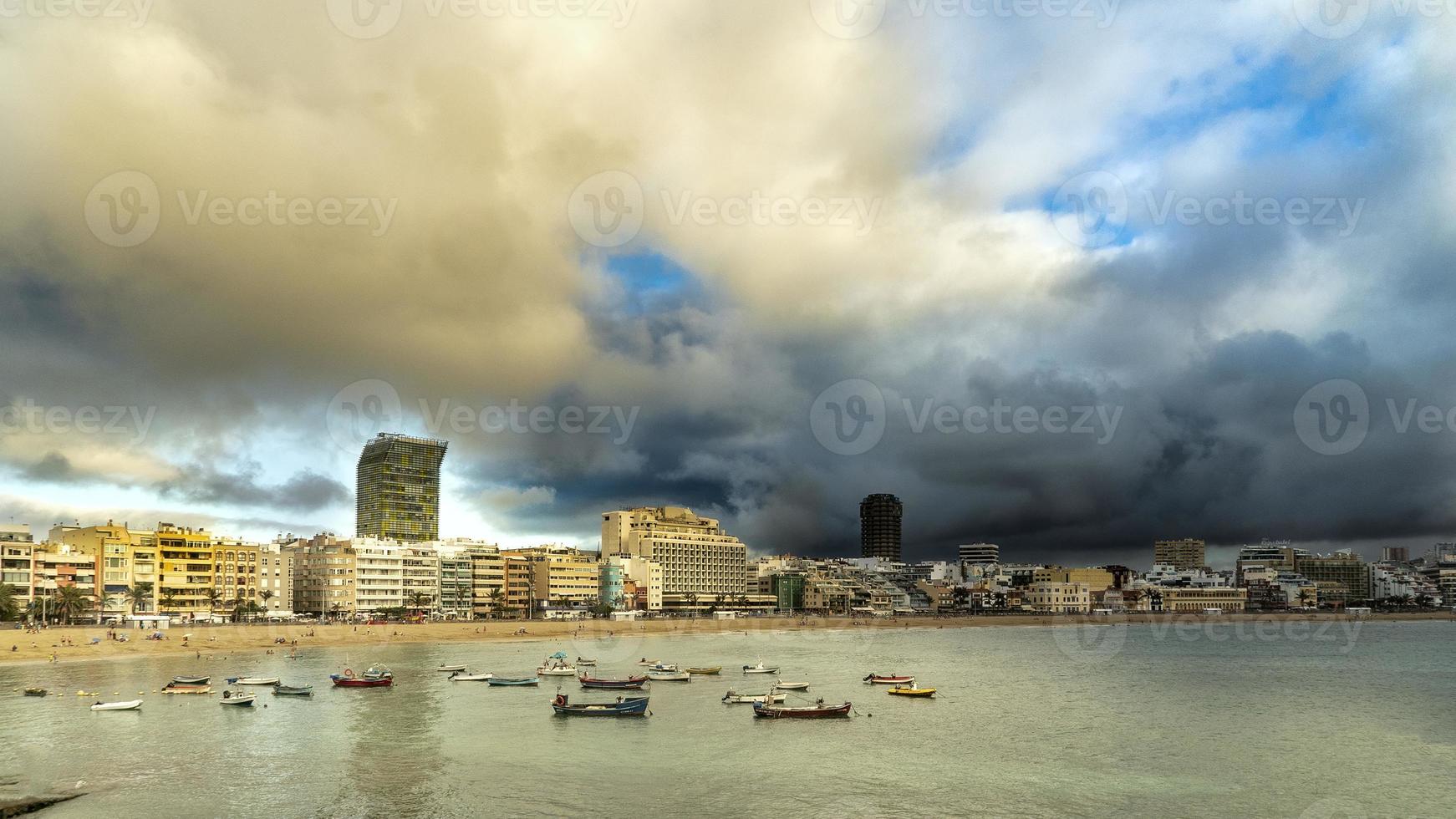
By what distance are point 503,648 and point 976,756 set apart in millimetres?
98277

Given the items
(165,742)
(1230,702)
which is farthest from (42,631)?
(1230,702)

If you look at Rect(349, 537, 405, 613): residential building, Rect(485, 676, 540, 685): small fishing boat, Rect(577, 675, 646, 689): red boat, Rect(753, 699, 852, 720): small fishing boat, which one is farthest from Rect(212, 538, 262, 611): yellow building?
Rect(753, 699, 852, 720): small fishing boat

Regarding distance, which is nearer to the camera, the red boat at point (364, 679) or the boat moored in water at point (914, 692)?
the boat moored in water at point (914, 692)

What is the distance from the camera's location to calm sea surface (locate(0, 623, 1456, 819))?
4516 centimetres

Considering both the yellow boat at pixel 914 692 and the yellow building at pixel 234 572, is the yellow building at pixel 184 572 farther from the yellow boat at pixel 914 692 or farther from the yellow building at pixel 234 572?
the yellow boat at pixel 914 692

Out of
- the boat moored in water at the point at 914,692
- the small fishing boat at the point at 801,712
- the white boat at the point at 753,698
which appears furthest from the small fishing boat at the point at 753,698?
the boat moored in water at the point at 914,692

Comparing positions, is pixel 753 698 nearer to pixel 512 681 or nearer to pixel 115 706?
pixel 512 681

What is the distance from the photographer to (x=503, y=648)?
14400 centimetres

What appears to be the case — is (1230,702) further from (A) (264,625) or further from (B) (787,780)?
(A) (264,625)

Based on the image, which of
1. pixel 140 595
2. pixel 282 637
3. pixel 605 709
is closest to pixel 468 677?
pixel 605 709

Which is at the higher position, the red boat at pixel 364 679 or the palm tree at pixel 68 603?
the palm tree at pixel 68 603

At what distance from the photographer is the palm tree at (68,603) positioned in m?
139

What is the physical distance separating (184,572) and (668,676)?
106 m

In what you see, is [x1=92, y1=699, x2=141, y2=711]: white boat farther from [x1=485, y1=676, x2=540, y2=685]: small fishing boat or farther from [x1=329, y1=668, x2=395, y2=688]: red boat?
[x1=485, y1=676, x2=540, y2=685]: small fishing boat
